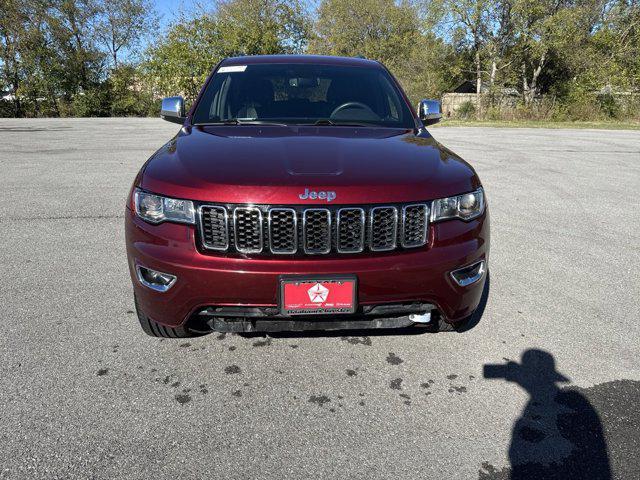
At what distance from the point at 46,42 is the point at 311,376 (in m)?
35.4

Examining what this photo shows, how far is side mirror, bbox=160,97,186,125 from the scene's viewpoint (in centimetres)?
399

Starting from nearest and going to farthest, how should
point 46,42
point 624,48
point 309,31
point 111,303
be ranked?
point 111,303 → point 624,48 → point 46,42 → point 309,31

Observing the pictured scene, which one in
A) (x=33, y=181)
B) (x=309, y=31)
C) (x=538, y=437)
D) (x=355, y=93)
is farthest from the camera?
(x=309, y=31)

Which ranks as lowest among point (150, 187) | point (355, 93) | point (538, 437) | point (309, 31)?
point (538, 437)

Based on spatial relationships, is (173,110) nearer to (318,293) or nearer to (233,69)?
(233,69)

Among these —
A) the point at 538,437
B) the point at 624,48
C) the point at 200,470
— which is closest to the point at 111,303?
the point at 200,470

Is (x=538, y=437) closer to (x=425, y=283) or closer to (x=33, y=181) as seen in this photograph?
(x=425, y=283)

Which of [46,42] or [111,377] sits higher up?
[46,42]

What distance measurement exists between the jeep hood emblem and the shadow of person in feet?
4.22

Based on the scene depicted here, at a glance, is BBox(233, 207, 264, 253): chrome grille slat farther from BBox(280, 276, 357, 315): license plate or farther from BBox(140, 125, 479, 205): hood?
BBox(280, 276, 357, 315): license plate

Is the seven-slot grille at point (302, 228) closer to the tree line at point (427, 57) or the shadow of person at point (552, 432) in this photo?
the shadow of person at point (552, 432)

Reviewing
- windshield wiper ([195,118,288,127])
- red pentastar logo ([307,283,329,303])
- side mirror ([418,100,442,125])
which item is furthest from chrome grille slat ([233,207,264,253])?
side mirror ([418,100,442,125])

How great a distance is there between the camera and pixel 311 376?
251 cm

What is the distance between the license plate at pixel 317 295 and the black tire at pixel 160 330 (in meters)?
0.61
